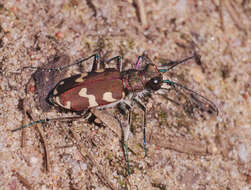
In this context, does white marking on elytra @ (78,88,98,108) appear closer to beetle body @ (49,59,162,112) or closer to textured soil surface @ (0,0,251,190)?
beetle body @ (49,59,162,112)

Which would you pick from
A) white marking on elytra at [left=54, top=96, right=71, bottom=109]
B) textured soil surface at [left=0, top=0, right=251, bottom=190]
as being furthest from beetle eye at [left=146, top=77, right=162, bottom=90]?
white marking on elytra at [left=54, top=96, right=71, bottom=109]

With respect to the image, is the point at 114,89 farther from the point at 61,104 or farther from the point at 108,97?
the point at 61,104

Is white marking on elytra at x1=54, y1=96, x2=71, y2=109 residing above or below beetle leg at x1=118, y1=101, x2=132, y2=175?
above

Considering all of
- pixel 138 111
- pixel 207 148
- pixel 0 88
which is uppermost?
pixel 0 88

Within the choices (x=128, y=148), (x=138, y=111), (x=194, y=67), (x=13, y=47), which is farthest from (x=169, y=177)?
(x=13, y=47)

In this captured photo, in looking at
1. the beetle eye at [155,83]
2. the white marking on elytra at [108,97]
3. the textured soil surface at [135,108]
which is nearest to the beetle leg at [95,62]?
the textured soil surface at [135,108]

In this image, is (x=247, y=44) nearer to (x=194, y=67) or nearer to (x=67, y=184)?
(x=194, y=67)
